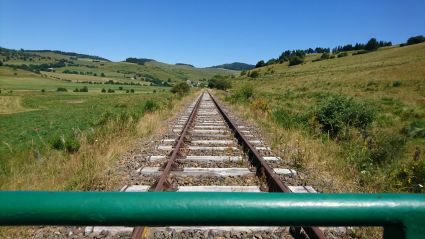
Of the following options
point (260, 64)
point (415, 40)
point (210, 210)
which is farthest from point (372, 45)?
point (210, 210)

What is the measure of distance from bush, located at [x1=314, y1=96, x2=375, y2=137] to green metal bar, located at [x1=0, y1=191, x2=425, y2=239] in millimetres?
12038

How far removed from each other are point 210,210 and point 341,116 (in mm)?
12657

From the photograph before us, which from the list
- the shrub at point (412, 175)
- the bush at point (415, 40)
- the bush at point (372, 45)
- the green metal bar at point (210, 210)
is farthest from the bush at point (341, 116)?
the bush at point (372, 45)

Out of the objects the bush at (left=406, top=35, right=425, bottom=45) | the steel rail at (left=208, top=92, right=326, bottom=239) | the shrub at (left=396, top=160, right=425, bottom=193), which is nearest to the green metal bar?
the steel rail at (left=208, top=92, right=326, bottom=239)

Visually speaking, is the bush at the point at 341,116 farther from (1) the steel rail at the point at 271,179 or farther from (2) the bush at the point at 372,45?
(2) the bush at the point at 372,45

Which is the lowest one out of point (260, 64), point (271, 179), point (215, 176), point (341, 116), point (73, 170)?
point (73, 170)

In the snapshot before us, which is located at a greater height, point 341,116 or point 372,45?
point 372,45

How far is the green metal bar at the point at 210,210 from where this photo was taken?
108cm

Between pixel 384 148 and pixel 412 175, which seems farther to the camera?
pixel 384 148

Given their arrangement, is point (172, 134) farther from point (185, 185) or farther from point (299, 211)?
point (299, 211)

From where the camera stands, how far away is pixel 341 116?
12953 mm

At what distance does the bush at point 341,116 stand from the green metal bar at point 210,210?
474 inches

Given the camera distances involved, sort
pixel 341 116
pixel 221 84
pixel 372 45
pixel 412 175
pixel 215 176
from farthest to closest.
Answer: pixel 372 45 → pixel 221 84 → pixel 341 116 → pixel 412 175 → pixel 215 176

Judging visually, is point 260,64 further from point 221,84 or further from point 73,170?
point 73,170
